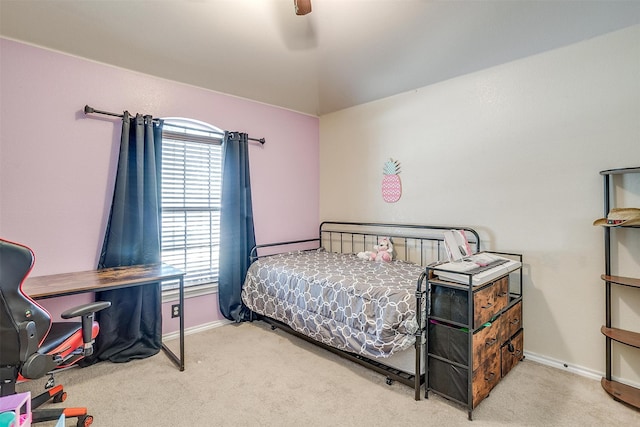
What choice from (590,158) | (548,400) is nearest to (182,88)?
(590,158)

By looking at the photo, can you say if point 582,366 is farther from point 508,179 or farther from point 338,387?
point 338,387

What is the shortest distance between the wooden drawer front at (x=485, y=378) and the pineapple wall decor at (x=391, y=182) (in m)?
1.67

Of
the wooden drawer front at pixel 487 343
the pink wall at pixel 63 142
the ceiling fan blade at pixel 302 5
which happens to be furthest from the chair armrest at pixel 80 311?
the wooden drawer front at pixel 487 343

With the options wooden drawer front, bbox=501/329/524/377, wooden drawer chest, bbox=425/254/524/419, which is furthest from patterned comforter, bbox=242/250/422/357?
wooden drawer front, bbox=501/329/524/377

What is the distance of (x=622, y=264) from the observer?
2.11 metres

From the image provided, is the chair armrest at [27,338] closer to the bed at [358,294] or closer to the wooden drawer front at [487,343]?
the bed at [358,294]

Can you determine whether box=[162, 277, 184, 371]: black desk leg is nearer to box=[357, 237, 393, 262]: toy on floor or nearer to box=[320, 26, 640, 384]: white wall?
box=[357, 237, 393, 262]: toy on floor

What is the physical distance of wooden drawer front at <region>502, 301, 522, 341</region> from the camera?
2209 mm

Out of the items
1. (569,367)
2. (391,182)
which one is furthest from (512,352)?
(391,182)

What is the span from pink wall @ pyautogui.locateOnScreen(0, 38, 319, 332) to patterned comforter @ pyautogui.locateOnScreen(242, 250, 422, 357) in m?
0.82

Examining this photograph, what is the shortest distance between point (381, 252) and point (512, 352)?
1.32m

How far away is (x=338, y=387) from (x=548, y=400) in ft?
4.14

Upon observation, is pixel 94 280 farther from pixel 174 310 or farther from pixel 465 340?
pixel 465 340

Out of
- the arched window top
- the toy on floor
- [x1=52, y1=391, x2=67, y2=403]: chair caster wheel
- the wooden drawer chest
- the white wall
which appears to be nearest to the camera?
the wooden drawer chest
